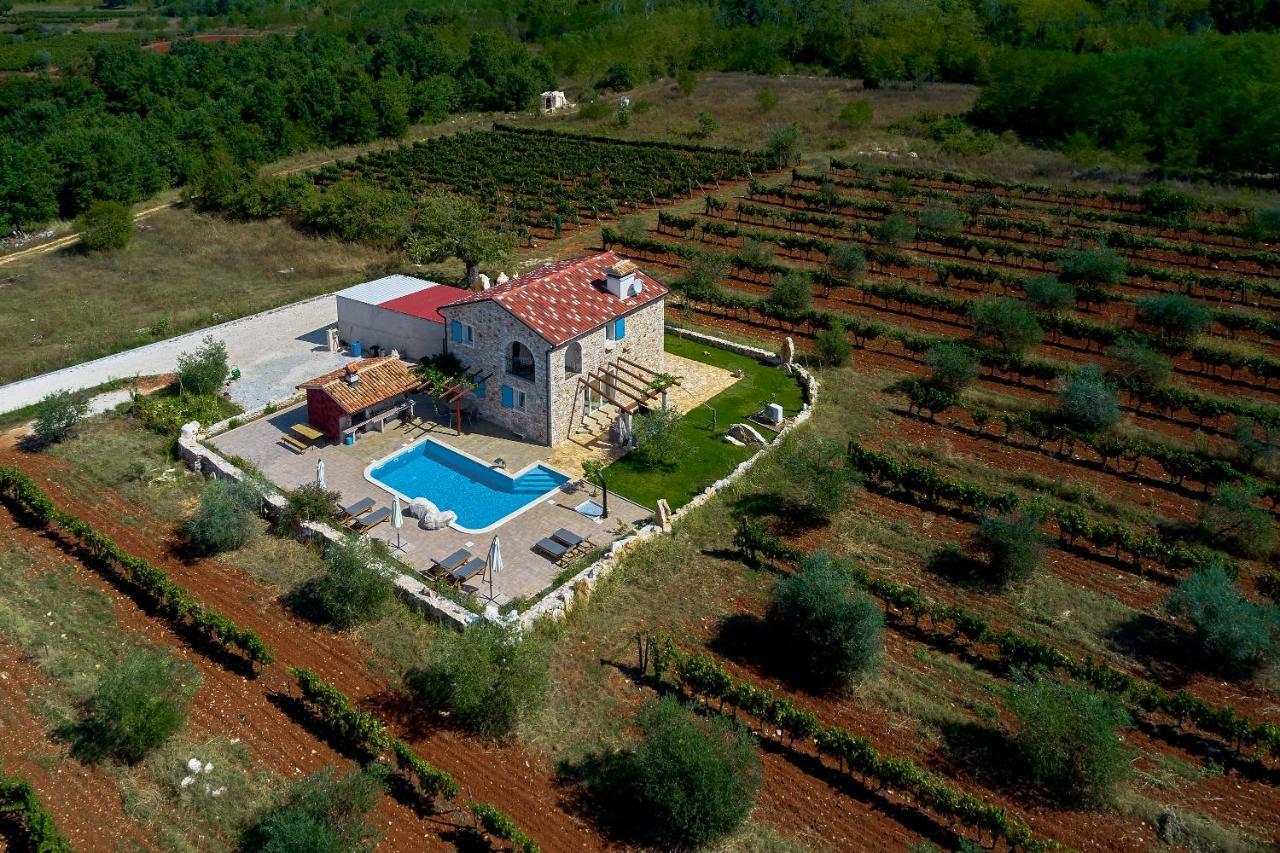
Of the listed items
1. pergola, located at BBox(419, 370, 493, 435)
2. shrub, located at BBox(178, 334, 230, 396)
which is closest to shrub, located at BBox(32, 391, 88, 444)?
shrub, located at BBox(178, 334, 230, 396)

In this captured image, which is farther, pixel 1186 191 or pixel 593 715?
pixel 1186 191

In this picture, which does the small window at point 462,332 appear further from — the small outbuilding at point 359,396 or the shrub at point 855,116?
the shrub at point 855,116

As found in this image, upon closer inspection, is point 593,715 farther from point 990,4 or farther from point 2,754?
point 990,4

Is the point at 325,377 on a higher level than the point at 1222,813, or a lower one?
higher

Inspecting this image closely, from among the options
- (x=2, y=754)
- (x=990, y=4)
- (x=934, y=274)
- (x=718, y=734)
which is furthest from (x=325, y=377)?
(x=990, y=4)

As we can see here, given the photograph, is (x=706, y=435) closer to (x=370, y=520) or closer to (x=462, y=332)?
(x=462, y=332)

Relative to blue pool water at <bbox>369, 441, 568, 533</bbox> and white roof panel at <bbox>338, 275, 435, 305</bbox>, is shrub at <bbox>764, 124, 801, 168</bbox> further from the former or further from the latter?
blue pool water at <bbox>369, 441, 568, 533</bbox>
